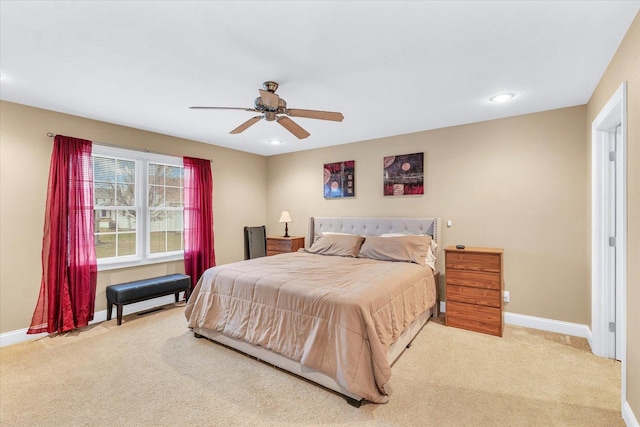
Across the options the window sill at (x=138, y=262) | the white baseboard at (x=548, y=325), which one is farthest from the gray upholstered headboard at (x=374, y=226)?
the window sill at (x=138, y=262)

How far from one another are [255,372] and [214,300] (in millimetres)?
855

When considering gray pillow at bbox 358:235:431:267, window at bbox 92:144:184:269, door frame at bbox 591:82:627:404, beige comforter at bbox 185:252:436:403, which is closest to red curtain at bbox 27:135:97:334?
window at bbox 92:144:184:269

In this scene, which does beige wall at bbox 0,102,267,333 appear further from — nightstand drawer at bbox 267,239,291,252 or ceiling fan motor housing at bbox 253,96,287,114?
ceiling fan motor housing at bbox 253,96,287,114

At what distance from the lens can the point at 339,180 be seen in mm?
5051

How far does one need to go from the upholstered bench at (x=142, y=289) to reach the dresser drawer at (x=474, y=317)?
11.4 ft

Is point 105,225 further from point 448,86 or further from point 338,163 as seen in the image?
point 448,86

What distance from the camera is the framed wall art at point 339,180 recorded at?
16.1 ft

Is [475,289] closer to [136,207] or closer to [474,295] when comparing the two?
[474,295]

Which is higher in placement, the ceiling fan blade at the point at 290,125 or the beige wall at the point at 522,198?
the ceiling fan blade at the point at 290,125

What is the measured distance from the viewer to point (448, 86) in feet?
9.05

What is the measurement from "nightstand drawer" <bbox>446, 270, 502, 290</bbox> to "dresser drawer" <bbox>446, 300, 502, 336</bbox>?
0.78ft

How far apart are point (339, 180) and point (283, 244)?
58.0 inches

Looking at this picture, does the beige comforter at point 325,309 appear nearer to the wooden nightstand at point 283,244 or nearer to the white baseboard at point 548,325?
the white baseboard at point 548,325

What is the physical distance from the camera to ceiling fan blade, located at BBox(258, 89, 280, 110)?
233 cm
